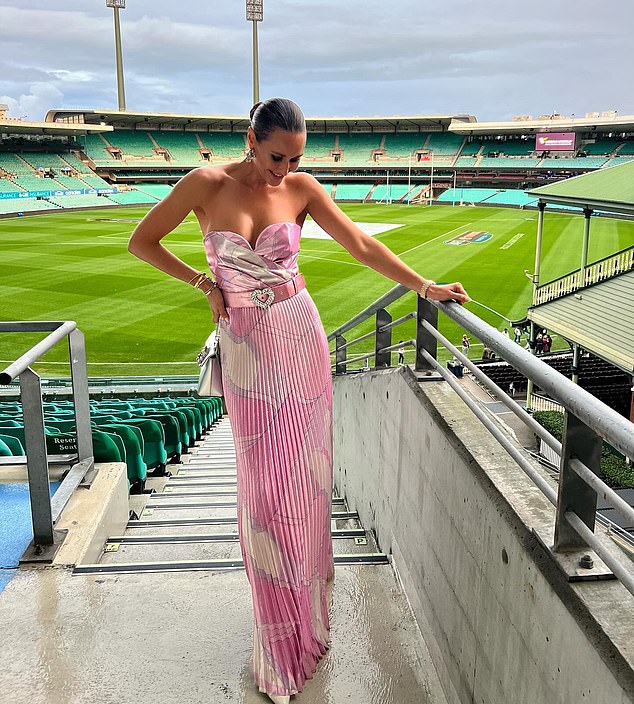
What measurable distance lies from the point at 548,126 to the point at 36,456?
74.6 meters

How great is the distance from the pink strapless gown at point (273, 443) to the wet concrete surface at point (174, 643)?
165 millimetres

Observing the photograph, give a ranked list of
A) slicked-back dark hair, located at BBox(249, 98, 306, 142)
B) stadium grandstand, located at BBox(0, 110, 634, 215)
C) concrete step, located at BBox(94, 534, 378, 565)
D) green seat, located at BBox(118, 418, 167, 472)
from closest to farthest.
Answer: slicked-back dark hair, located at BBox(249, 98, 306, 142) < concrete step, located at BBox(94, 534, 378, 565) < green seat, located at BBox(118, 418, 167, 472) < stadium grandstand, located at BBox(0, 110, 634, 215)

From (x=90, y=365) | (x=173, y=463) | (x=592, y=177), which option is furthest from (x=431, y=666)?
(x=90, y=365)

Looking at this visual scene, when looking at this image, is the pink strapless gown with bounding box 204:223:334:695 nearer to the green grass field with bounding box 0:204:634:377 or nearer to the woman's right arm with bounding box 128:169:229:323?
the woman's right arm with bounding box 128:169:229:323

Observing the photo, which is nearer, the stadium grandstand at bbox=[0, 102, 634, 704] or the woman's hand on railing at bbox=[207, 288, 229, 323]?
the stadium grandstand at bbox=[0, 102, 634, 704]

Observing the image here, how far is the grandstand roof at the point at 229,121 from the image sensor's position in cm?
7494

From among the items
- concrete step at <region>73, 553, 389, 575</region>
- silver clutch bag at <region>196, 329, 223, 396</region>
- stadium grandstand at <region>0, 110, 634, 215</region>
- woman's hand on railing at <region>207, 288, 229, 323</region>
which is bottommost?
concrete step at <region>73, 553, 389, 575</region>

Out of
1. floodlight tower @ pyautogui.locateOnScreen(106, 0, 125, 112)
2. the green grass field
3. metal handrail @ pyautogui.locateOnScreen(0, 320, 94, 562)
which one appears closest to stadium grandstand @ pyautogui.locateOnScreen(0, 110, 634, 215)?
floodlight tower @ pyautogui.locateOnScreen(106, 0, 125, 112)

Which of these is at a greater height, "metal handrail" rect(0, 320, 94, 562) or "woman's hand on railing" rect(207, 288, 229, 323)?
"woman's hand on railing" rect(207, 288, 229, 323)

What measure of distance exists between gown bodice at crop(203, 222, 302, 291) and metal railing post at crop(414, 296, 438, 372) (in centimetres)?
83

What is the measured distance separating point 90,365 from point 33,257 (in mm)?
16673

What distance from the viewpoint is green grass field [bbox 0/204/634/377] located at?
17734 mm

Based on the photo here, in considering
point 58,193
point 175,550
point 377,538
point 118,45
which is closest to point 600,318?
point 377,538

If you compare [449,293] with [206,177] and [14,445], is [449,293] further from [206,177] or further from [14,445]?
[14,445]
